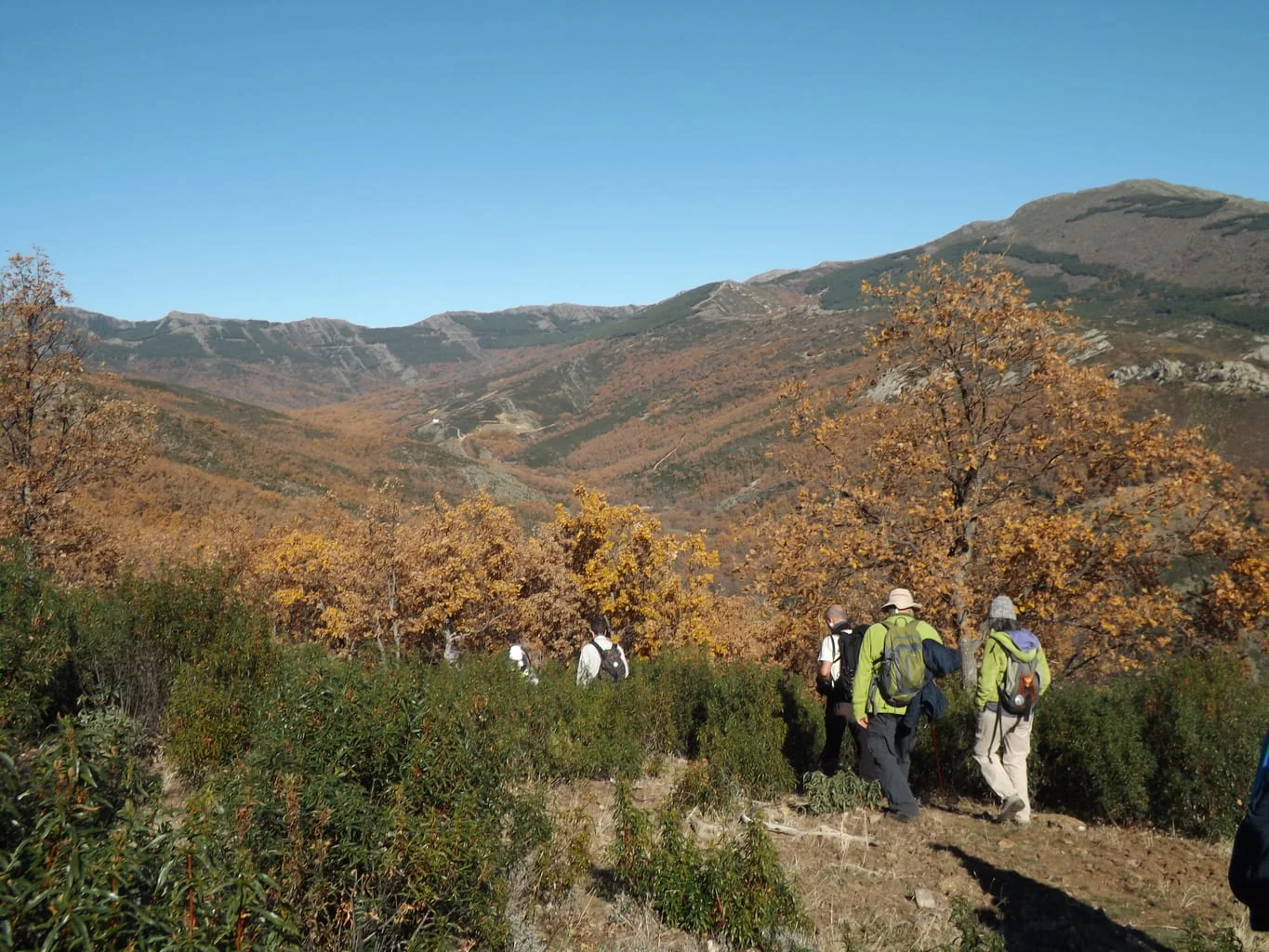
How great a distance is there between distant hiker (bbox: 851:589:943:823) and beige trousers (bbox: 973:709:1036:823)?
53 centimetres

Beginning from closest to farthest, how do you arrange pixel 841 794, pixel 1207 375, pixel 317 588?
pixel 841 794 → pixel 317 588 → pixel 1207 375

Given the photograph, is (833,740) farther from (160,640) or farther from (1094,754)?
(160,640)

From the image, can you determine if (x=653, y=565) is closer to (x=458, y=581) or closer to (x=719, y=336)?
(x=458, y=581)

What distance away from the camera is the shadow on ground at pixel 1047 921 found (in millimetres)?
3973

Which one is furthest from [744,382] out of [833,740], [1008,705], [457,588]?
[1008,705]

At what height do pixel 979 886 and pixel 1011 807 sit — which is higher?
pixel 979 886

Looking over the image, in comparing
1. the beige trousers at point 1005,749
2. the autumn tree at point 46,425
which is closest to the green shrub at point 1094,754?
the beige trousers at point 1005,749

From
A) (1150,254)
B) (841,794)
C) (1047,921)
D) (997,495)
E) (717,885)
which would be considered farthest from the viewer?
(1150,254)

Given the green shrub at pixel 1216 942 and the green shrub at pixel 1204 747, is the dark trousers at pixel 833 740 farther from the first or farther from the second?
the green shrub at pixel 1216 942

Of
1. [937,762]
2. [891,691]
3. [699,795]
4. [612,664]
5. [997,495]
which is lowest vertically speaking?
[937,762]

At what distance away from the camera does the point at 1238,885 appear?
2436 millimetres

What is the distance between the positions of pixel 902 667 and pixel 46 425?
16.1m

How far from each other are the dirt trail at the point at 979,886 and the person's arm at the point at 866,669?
73 centimetres

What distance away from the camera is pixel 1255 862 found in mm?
2408
